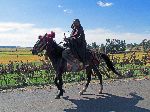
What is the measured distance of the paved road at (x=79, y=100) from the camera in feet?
38.8

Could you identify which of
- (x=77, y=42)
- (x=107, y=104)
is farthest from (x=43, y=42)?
(x=107, y=104)

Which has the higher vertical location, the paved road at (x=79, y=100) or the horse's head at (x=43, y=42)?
the horse's head at (x=43, y=42)

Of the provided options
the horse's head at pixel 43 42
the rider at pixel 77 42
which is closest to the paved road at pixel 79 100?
the rider at pixel 77 42

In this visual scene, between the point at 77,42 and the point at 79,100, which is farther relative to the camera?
the point at 77,42

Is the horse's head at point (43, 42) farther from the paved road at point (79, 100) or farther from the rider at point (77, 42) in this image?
the paved road at point (79, 100)

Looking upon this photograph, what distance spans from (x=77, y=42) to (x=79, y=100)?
230 cm

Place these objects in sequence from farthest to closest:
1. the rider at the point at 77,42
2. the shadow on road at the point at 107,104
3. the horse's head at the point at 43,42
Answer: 1. the rider at the point at 77,42
2. the horse's head at the point at 43,42
3. the shadow on road at the point at 107,104

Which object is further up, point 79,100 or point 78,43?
point 78,43

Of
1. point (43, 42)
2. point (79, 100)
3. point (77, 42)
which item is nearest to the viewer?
point (79, 100)

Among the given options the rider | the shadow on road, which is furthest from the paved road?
the rider

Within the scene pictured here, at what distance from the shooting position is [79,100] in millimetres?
13469

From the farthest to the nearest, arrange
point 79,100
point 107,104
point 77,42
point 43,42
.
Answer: point 77,42 < point 43,42 < point 79,100 < point 107,104

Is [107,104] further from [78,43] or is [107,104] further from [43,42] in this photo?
[43,42]

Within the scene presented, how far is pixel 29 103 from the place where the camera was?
12719mm
